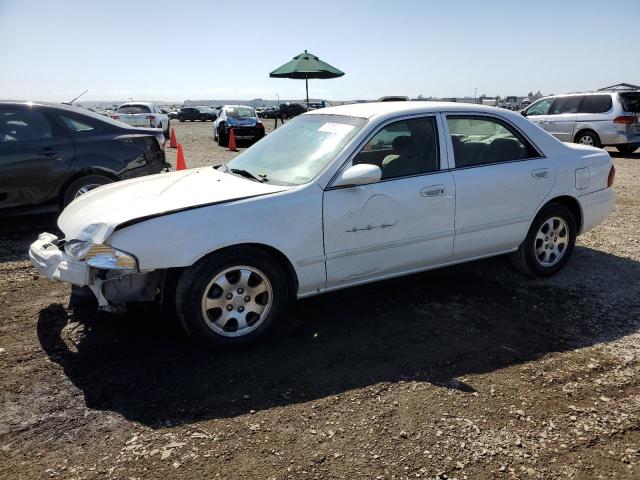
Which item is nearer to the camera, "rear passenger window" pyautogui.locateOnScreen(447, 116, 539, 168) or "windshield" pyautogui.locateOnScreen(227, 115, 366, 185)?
"windshield" pyautogui.locateOnScreen(227, 115, 366, 185)

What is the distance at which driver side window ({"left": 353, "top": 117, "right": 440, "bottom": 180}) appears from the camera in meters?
3.96

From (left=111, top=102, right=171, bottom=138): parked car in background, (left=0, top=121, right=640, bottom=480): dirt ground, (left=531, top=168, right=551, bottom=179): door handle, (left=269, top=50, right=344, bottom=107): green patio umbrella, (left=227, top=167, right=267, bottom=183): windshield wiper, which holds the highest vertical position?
(left=269, top=50, right=344, bottom=107): green patio umbrella

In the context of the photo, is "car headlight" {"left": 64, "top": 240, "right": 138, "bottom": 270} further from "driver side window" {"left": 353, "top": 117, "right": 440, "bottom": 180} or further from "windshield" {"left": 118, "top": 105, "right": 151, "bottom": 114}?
"windshield" {"left": 118, "top": 105, "right": 151, "bottom": 114}

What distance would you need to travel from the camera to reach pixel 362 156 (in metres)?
3.85

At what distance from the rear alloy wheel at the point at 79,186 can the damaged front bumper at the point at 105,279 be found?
277cm

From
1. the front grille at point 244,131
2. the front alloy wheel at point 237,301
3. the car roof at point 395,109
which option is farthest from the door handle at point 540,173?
the front grille at point 244,131

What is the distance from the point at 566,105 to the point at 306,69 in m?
7.88

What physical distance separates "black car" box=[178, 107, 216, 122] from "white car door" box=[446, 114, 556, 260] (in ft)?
175

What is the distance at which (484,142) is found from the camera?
14.5 ft

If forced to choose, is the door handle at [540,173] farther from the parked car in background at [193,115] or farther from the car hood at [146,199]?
the parked car in background at [193,115]

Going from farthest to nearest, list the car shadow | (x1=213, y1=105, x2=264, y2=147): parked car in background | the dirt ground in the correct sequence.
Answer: (x1=213, y1=105, x2=264, y2=147): parked car in background → the car shadow → the dirt ground

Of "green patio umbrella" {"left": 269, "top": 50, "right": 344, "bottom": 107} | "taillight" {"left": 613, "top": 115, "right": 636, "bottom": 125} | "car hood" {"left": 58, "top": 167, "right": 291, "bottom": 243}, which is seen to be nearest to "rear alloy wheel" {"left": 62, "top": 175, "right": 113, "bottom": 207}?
"car hood" {"left": 58, "top": 167, "right": 291, "bottom": 243}

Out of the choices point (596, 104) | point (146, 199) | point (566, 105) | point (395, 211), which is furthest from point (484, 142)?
point (566, 105)

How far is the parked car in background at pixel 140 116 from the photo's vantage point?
17.9 meters
